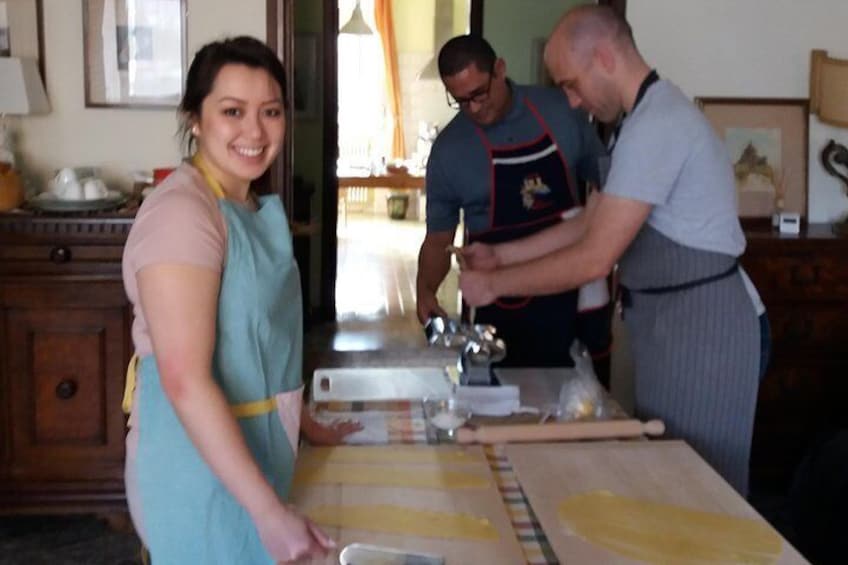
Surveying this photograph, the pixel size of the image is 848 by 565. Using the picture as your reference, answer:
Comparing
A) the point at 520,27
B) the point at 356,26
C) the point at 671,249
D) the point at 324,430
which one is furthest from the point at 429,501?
the point at 356,26

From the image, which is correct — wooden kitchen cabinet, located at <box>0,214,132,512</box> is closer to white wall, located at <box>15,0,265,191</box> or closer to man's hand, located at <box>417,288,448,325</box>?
white wall, located at <box>15,0,265,191</box>

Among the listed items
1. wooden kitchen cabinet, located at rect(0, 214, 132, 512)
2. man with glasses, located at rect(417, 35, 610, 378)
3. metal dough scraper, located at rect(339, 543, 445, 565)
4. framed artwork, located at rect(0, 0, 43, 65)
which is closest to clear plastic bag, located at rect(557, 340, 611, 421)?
metal dough scraper, located at rect(339, 543, 445, 565)

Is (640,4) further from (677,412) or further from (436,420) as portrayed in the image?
(436,420)

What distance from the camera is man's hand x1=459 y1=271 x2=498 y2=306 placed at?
206cm

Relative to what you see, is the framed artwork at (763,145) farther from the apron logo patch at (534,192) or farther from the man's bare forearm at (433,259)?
the man's bare forearm at (433,259)

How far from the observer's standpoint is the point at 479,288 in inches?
81.2

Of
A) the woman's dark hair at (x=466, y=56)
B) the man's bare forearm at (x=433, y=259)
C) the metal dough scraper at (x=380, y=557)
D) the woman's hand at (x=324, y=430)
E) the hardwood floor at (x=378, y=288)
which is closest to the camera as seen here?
the metal dough scraper at (x=380, y=557)

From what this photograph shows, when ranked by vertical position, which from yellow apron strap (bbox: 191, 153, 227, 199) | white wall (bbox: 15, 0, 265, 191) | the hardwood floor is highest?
white wall (bbox: 15, 0, 265, 191)

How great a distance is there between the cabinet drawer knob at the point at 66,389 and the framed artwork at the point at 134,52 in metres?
0.91

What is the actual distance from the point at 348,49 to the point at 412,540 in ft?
28.3

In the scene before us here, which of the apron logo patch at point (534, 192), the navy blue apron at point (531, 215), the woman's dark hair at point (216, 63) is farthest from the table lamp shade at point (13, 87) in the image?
the woman's dark hair at point (216, 63)

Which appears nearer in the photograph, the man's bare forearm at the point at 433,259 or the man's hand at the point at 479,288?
the man's hand at the point at 479,288

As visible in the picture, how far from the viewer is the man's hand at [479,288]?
81.2 inches

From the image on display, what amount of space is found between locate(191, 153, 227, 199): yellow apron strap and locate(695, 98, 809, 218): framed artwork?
259 cm
